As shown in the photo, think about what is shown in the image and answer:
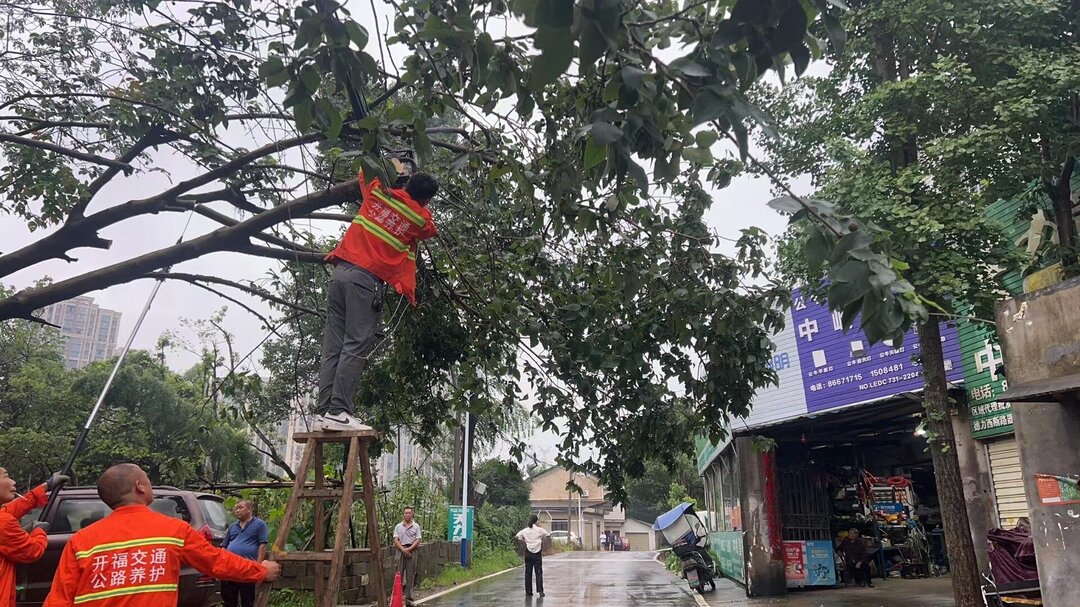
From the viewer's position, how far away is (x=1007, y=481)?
1122 cm

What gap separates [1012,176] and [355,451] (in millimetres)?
7572

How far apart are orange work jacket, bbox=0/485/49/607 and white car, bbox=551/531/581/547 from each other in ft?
158

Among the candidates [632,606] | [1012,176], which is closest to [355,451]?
[1012,176]

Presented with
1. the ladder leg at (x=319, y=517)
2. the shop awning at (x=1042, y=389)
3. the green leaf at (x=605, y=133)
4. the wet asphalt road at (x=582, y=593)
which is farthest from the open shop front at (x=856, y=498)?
the green leaf at (x=605, y=133)

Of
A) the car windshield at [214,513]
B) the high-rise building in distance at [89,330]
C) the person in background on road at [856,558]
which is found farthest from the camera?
the high-rise building in distance at [89,330]

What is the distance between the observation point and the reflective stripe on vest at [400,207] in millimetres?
4441

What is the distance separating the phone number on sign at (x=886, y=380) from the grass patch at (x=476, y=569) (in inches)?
394

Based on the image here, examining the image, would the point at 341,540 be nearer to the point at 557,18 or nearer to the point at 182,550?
the point at 182,550

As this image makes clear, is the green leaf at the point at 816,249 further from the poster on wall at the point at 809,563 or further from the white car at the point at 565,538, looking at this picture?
the white car at the point at 565,538

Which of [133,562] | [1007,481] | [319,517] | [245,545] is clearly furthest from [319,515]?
[1007,481]

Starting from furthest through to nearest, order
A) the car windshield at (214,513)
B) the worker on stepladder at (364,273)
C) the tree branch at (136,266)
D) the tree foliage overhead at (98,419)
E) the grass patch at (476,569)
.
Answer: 1. the tree foliage overhead at (98,419)
2. the grass patch at (476,569)
3. the car windshield at (214,513)
4. the tree branch at (136,266)
5. the worker on stepladder at (364,273)

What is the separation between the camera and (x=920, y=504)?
701 inches

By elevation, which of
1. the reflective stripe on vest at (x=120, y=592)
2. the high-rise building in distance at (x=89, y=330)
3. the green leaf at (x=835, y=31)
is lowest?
the reflective stripe on vest at (x=120, y=592)

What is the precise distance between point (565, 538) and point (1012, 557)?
4879cm
